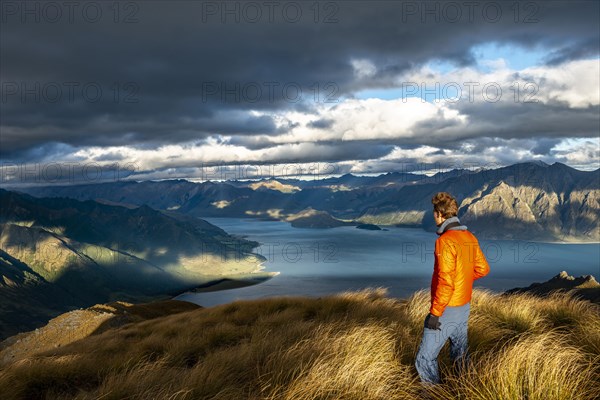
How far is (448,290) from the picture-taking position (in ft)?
20.8

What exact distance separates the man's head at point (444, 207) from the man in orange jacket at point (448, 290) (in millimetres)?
33

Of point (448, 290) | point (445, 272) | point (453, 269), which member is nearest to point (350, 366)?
point (448, 290)

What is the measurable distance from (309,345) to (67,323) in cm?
3643

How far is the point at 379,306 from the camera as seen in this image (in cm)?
1276

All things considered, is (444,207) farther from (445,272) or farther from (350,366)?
(350,366)

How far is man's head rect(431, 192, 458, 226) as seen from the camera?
6.65m

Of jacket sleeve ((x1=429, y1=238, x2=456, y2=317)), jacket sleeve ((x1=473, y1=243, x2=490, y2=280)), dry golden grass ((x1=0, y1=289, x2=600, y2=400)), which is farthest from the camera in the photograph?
jacket sleeve ((x1=473, y1=243, x2=490, y2=280))

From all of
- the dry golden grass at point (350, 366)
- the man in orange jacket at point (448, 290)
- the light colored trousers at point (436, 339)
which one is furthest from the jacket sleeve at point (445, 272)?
the dry golden grass at point (350, 366)

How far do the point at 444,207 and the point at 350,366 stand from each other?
9.53ft

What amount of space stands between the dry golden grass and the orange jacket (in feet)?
3.43

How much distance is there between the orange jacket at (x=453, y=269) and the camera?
634 cm

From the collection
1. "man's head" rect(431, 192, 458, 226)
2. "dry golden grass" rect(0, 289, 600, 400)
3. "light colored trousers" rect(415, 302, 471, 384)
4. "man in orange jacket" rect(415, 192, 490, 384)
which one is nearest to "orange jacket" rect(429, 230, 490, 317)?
"man in orange jacket" rect(415, 192, 490, 384)

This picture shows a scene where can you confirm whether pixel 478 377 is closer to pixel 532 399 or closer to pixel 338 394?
pixel 532 399

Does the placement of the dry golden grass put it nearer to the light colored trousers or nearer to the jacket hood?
the light colored trousers
